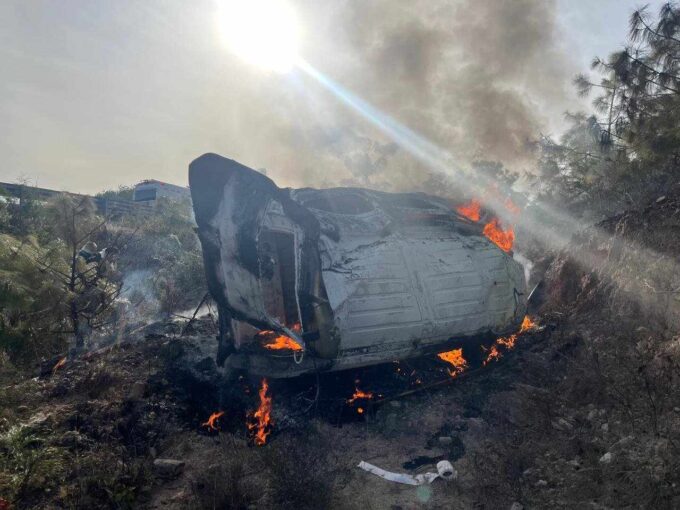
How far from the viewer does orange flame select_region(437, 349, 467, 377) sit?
5.52m

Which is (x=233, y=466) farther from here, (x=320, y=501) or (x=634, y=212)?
(x=634, y=212)

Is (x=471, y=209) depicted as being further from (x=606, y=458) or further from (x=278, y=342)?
(x=606, y=458)

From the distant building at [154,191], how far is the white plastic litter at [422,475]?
90.4 ft

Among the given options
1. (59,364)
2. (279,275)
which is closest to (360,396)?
(279,275)

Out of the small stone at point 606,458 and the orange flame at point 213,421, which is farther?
the orange flame at point 213,421

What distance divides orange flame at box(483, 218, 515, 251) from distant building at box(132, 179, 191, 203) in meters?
25.5

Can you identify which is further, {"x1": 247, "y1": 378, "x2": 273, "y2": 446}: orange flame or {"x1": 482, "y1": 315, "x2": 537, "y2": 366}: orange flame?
{"x1": 482, "y1": 315, "x2": 537, "y2": 366}: orange flame

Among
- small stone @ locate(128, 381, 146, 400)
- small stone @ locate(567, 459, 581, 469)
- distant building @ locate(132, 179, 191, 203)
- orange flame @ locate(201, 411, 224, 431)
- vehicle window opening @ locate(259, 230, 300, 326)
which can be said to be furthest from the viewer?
distant building @ locate(132, 179, 191, 203)

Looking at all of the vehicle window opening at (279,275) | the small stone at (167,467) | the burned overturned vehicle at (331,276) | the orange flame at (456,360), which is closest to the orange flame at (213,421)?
the burned overturned vehicle at (331,276)

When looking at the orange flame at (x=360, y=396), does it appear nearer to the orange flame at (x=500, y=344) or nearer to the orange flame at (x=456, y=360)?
the orange flame at (x=456, y=360)

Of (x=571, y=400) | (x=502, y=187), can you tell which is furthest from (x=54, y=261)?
(x=502, y=187)

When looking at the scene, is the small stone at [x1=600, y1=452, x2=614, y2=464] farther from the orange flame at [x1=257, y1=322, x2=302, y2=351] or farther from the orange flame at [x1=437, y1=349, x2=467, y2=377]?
the orange flame at [x1=257, y1=322, x2=302, y2=351]

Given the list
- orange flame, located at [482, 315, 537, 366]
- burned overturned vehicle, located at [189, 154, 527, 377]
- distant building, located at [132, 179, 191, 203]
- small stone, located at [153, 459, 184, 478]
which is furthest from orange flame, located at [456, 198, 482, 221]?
distant building, located at [132, 179, 191, 203]

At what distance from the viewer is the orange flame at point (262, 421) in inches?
173
